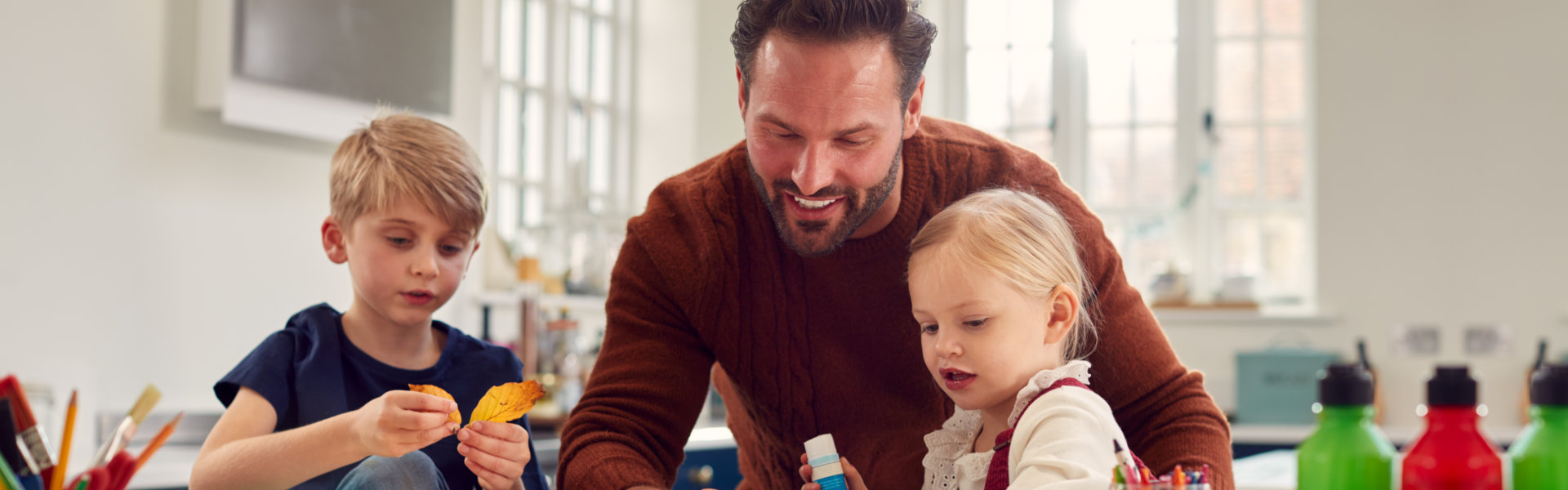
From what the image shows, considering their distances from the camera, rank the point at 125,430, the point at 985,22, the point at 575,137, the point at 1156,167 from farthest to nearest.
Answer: the point at 985,22 → the point at 1156,167 → the point at 575,137 → the point at 125,430

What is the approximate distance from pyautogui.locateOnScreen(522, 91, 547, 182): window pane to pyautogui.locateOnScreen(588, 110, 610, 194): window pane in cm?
37

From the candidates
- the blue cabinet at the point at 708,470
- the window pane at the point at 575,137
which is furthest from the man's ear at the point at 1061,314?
the window pane at the point at 575,137

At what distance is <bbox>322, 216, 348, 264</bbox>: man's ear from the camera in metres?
1.61

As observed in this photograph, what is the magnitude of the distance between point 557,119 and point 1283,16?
3247 millimetres

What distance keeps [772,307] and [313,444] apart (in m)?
0.58

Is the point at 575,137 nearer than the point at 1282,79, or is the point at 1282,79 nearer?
the point at 575,137

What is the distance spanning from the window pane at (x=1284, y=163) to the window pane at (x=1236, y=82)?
Answer: 15 cm

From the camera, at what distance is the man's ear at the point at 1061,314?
52.6 inches

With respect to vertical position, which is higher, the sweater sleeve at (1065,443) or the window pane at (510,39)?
the window pane at (510,39)

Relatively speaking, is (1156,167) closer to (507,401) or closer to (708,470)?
(708,470)

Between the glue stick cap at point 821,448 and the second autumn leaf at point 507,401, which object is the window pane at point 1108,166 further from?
the second autumn leaf at point 507,401

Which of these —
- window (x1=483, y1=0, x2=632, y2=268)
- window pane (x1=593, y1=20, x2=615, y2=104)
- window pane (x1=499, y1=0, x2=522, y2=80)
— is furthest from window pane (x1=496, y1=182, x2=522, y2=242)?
window pane (x1=593, y1=20, x2=615, y2=104)

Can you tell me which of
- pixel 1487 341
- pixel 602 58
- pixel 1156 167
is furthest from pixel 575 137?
pixel 1487 341

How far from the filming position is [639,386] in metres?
1.54
